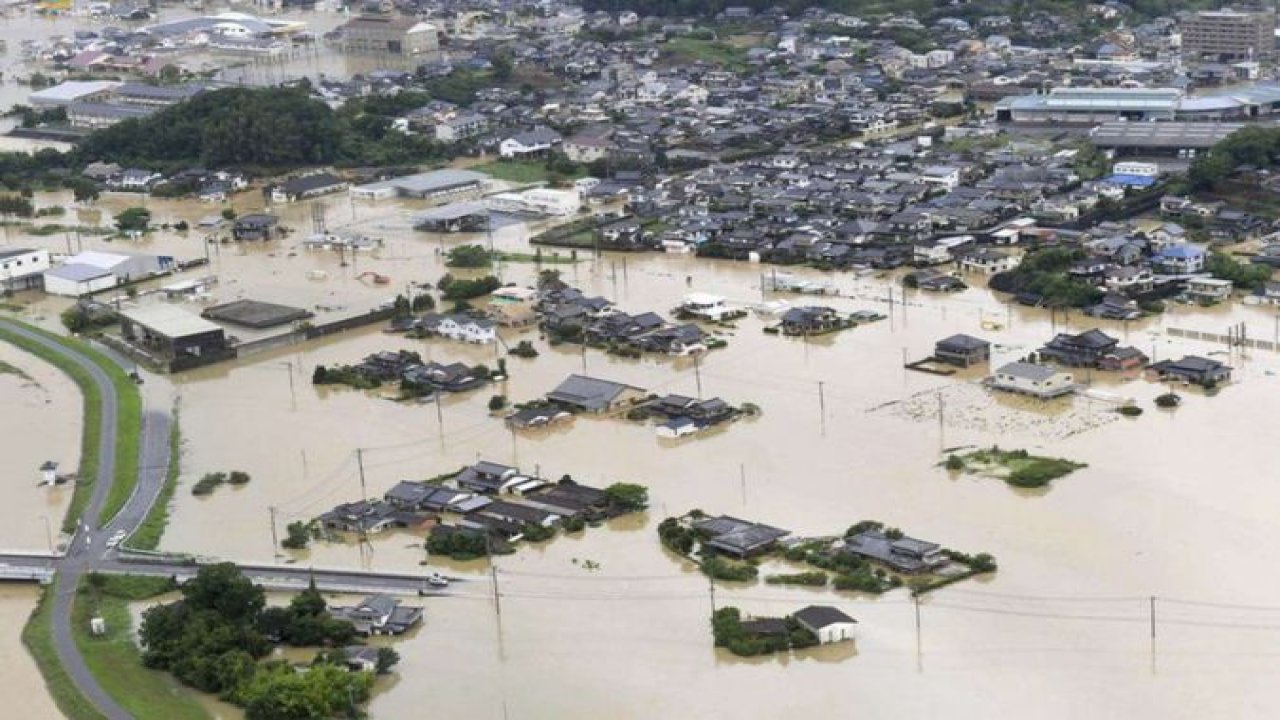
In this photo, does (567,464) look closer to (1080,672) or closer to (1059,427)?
(1059,427)

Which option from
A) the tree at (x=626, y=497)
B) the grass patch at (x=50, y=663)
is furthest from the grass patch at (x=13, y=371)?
the tree at (x=626, y=497)

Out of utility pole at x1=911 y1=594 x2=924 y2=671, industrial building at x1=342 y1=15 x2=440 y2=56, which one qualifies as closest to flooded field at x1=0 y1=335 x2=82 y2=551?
utility pole at x1=911 y1=594 x2=924 y2=671

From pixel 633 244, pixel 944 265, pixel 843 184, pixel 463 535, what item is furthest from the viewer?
pixel 843 184

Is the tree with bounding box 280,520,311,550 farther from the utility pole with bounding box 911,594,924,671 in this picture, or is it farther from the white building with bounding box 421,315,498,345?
the white building with bounding box 421,315,498,345

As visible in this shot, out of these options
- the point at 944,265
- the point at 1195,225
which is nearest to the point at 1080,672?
the point at 944,265

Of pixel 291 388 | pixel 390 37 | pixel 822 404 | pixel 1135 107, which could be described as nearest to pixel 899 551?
pixel 822 404

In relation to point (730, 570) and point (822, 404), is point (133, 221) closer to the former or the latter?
point (822, 404)
